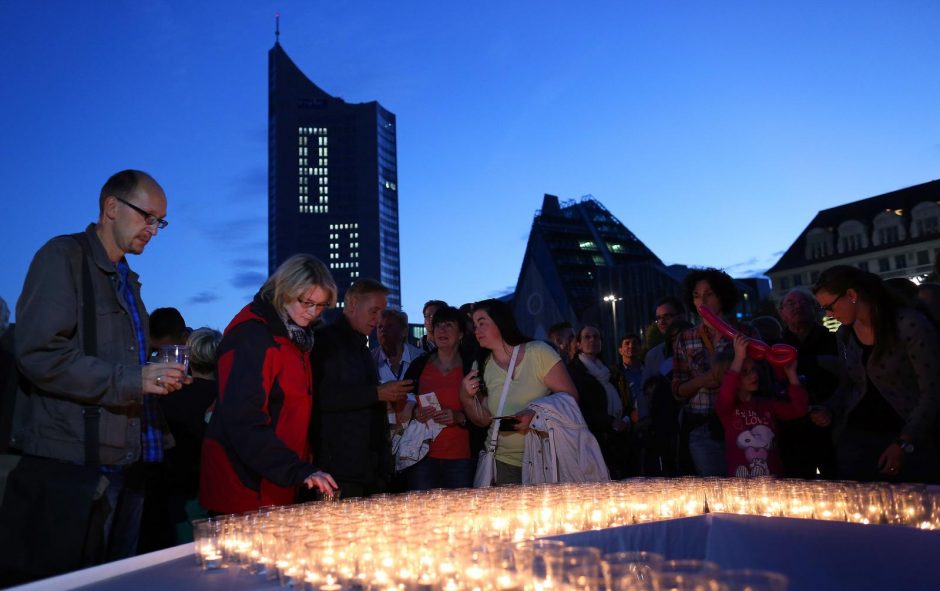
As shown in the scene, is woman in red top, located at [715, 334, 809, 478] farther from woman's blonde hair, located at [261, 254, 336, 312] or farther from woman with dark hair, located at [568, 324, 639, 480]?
woman's blonde hair, located at [261, 254, 336, 312]

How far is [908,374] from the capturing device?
4309 millimetres

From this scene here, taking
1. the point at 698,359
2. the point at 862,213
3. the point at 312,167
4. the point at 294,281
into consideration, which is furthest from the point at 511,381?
the point at 312,167

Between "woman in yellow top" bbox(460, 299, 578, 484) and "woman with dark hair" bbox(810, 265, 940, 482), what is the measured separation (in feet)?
5.76

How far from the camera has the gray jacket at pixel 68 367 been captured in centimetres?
268

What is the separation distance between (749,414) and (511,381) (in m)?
1.58

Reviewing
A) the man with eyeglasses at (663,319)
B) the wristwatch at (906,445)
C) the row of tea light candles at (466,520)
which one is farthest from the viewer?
the man with eyeglasses at (663,319)

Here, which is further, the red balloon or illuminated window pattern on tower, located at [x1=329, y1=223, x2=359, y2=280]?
illuminated window pattern on tower, located at [x1=329, y1=223, x2=359, y2=280]

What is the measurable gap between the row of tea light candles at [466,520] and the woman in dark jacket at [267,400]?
47 cm

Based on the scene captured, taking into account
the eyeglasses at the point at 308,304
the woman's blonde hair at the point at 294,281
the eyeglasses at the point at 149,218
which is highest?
the eyeglasses at the point at 149,218

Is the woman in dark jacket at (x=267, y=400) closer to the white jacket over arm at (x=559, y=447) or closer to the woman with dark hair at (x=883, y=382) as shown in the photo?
the white jacket over arm at (x=559, y=447)

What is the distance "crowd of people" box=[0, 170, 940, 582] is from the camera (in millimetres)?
2770

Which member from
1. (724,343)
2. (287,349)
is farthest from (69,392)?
(724,343)

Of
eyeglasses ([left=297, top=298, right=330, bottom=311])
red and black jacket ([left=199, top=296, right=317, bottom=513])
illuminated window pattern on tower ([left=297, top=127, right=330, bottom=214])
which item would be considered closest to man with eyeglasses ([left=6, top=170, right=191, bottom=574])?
red and black jacket ([left=199, top=296, right=317, bottom=513])

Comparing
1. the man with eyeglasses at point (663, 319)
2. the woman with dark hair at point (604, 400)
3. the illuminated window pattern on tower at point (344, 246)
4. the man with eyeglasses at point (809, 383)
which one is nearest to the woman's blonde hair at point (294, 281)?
the woman with dark hair at point (604, 400)
